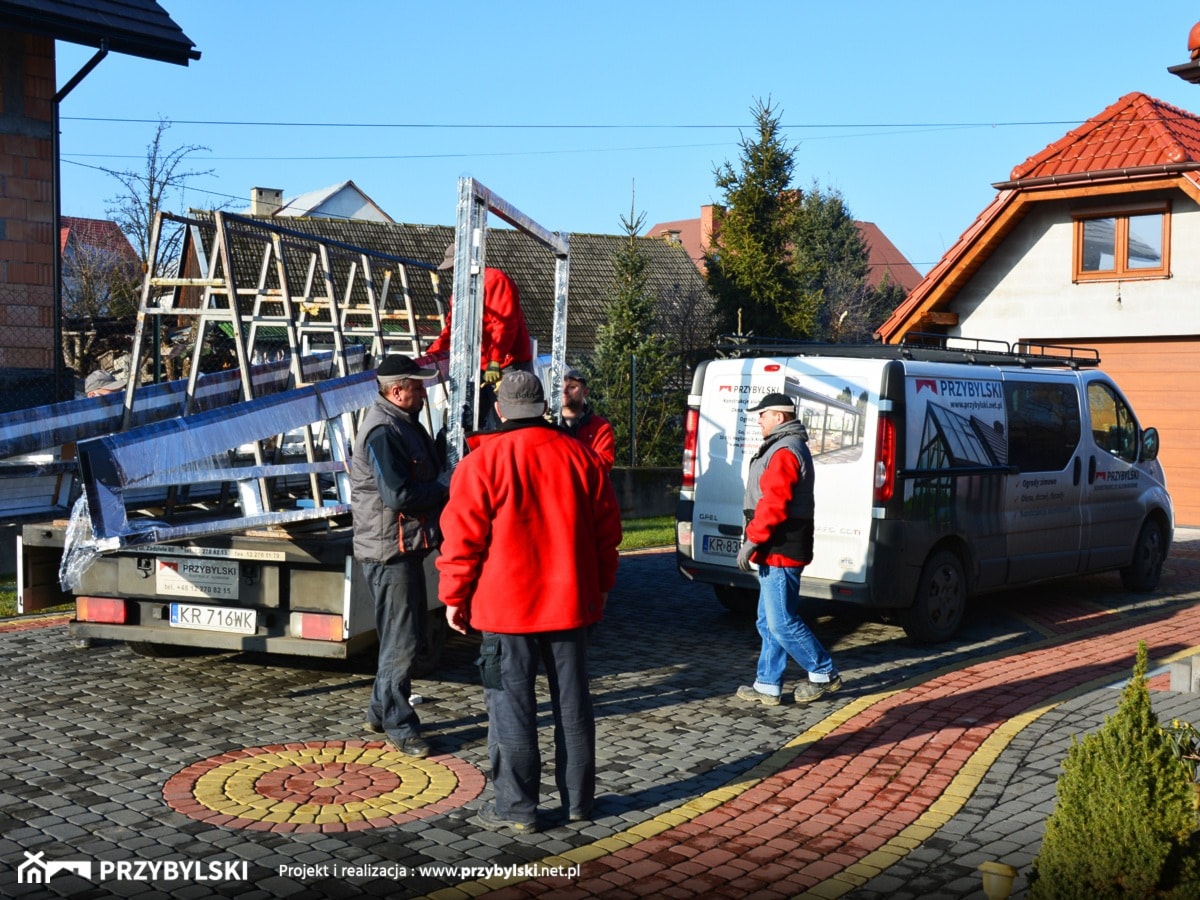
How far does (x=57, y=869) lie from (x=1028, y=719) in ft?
17.0

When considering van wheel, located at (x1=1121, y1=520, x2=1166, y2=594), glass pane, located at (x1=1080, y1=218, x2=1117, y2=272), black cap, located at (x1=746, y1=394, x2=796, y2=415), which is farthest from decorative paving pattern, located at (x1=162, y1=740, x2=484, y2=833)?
glass pane, located at (x1=1080, y1=218, x2=1117, y2=272)

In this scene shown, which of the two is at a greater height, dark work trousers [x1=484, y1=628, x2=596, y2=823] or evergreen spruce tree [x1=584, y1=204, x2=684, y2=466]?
evergreen spruce tree [x1=584, y1=204, x2=684, y2=466]

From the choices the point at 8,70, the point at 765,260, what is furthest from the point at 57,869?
the point at 765,260

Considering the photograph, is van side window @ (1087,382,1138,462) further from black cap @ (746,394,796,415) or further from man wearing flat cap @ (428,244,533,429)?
man wearing flat cap @ (428,244,533,429)

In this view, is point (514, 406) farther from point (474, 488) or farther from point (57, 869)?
point (57, 869)

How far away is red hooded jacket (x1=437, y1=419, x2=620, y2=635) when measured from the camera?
17.5 feet

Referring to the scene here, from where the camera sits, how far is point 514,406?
17.9ft

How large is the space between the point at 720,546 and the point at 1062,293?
1145cm

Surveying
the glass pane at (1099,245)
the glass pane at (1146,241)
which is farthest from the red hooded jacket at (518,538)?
the glass pane at (1099,245)

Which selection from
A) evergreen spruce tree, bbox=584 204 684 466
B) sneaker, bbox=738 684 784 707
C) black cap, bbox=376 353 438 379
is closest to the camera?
black cap, bbox=376 353 438 379

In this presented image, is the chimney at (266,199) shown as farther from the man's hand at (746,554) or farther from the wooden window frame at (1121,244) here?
the man's hand at (746,554)

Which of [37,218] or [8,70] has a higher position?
[8,70]

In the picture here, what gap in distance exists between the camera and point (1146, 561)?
493 inches

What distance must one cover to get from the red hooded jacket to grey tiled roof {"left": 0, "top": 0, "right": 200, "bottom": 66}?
1030 cm
